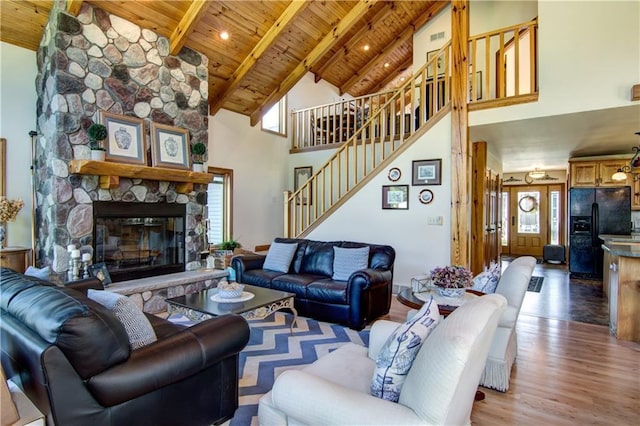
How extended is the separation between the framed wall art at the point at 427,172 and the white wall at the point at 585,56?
1188 mm

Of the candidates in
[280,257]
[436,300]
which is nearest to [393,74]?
[280,257]

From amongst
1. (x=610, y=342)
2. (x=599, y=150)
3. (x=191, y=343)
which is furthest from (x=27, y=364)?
(x=599, y=150)

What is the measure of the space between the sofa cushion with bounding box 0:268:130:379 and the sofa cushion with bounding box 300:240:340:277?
304 cm

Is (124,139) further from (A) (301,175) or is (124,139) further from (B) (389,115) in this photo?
(B) (389,115)

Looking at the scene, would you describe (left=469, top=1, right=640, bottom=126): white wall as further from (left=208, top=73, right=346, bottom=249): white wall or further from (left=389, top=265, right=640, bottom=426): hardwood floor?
(left=208, top=73, right=346, bottom=249): white wall

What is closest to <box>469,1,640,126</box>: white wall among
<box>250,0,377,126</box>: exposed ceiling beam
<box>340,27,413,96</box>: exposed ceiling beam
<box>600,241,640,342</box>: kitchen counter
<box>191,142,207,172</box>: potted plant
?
<box>600,241,640,342</box>: kitchen counter

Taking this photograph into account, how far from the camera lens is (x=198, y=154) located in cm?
492

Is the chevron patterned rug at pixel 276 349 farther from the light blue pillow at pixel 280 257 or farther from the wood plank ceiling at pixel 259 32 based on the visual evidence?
the wood plank ceiling at pixel 259 32

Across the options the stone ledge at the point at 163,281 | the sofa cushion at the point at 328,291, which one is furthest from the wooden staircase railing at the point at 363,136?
the sofa cushion at the point at 328,291

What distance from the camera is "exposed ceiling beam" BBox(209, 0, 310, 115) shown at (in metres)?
4.85

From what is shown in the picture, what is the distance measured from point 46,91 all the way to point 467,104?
504 cm

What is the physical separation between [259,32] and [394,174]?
116 inches

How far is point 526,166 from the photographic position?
851 centimetres

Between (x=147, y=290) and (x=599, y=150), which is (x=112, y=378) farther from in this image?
(x=599, y=150)
